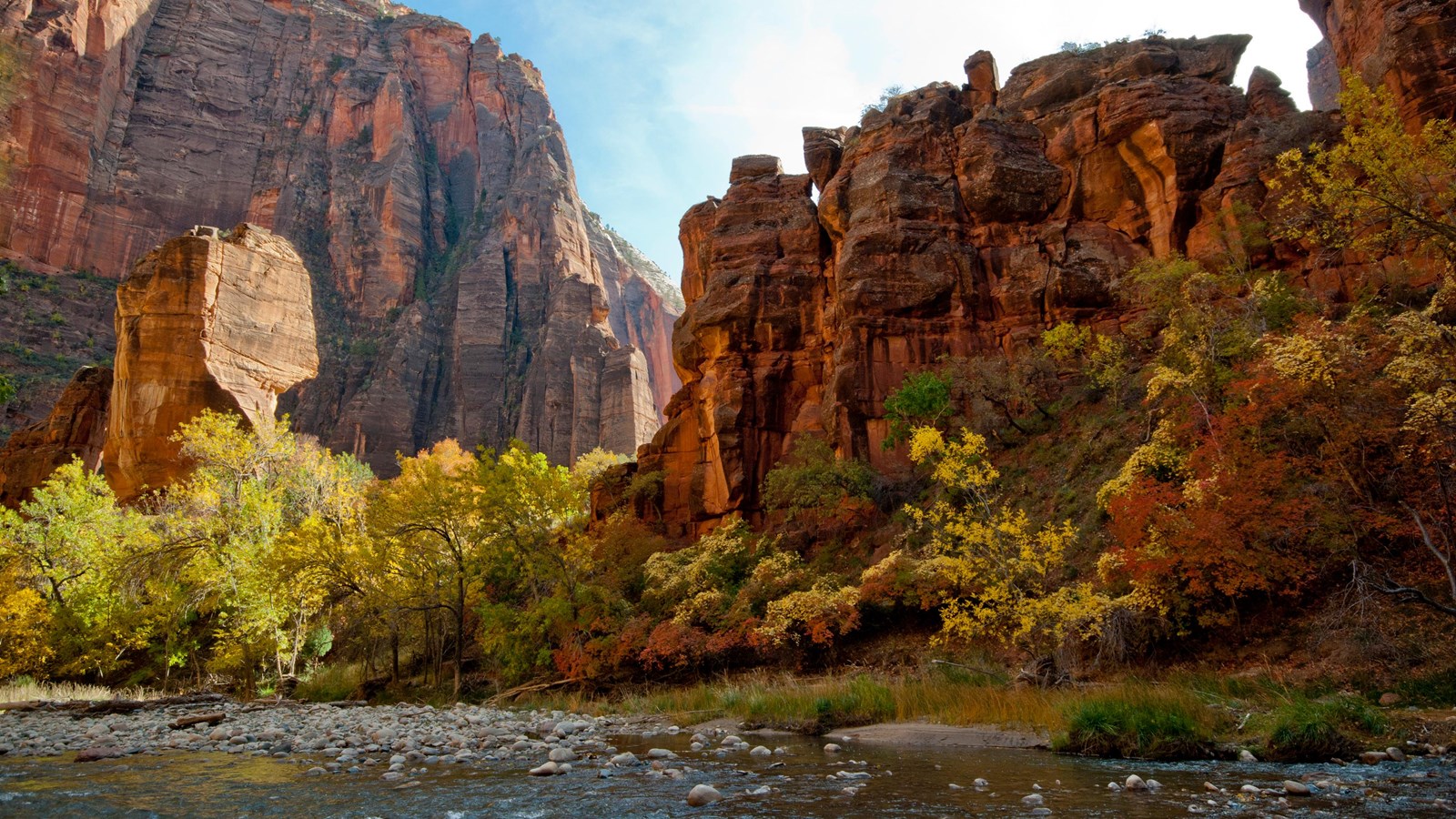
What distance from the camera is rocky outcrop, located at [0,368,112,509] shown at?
44281 millimetres

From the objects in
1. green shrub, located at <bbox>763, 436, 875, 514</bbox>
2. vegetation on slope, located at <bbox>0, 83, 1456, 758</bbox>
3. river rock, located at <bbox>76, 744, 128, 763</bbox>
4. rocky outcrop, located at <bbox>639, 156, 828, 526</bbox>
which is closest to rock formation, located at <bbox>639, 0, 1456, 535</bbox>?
rocky outcrop, located at <bbox>639, 156, 828, 526</bbox>

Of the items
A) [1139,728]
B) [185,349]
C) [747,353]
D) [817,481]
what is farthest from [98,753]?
[185,349]

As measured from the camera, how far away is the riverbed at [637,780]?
714 cm

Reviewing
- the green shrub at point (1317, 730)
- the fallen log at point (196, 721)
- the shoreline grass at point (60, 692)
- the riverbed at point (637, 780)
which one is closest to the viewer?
the riverbed at point (637, 780)

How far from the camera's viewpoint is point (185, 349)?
4359cm

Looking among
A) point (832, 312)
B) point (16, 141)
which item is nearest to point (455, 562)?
point (832, 312)

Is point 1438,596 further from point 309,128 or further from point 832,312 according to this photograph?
point 309,128

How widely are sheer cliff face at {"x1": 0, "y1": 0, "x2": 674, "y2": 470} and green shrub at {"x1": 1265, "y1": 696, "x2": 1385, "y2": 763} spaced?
7461 cm

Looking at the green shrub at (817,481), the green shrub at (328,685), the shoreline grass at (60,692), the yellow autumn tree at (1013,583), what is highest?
the green shrub at (817,481)

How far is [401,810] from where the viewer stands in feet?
24.0

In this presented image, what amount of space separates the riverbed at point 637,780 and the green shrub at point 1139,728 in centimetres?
44

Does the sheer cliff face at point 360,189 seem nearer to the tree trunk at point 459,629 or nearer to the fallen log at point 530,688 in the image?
the tree trunk at point 459,629

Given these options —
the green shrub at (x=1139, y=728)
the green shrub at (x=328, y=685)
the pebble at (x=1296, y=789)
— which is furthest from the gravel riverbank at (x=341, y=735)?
the pebble at (x=1296, y=789)

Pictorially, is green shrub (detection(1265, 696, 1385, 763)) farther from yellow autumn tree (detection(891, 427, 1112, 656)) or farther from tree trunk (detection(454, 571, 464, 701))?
tree trunk (detection(454, 571, 464, 701))
